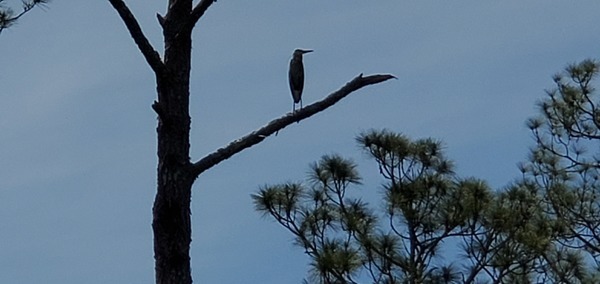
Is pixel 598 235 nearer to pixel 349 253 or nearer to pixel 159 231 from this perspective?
pixel 349 253


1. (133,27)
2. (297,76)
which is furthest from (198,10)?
(297,76)

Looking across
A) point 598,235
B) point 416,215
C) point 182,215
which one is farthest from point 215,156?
point 598,235

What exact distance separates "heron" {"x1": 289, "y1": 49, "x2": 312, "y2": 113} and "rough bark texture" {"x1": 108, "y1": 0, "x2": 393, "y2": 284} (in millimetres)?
3042

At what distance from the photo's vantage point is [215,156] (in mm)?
3707

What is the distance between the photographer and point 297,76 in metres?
7.07

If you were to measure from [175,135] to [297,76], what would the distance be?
11.3ft

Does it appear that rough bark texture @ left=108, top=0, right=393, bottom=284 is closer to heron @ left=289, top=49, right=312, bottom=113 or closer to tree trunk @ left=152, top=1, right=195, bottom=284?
tree trunk @ left=152, top=1, right=195, bottom=284

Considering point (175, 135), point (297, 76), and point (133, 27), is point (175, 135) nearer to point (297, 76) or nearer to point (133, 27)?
point (133, 27)

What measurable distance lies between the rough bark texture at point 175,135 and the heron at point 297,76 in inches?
120

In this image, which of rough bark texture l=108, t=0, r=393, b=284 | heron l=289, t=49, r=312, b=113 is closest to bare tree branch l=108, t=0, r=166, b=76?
rough bark texture l=108, t=0, r=393, b=284

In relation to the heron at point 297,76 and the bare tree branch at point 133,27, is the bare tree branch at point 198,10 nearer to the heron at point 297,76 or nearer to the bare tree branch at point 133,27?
the bare tree branch at point 133,27

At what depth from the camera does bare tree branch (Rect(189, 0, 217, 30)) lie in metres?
3.72

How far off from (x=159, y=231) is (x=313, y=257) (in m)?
4.28

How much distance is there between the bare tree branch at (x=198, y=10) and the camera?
12.2ft
